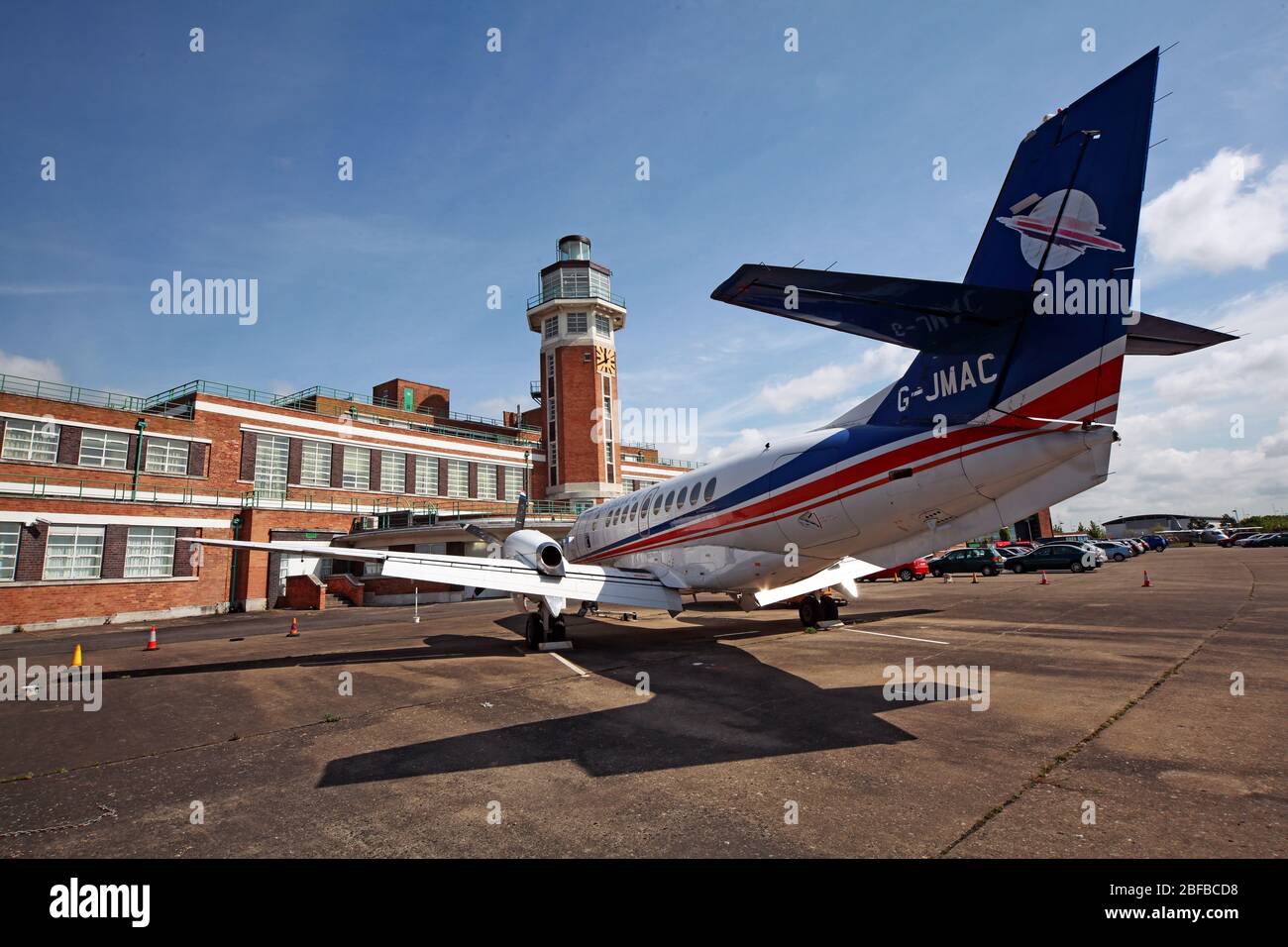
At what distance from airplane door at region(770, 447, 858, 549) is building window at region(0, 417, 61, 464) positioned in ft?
110

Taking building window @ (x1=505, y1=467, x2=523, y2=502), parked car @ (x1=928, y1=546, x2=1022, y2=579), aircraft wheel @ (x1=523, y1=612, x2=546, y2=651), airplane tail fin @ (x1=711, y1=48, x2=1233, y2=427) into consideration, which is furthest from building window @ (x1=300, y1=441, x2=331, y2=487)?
A: parked car @ (x1=928, y1=546, x2=1022, y2=579)

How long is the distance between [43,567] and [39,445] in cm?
569

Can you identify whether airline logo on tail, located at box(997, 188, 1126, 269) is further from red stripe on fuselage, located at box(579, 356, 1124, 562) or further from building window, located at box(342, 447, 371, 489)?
building window, located at box(342, 447, 371, 489)

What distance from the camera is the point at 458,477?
45.2 meters

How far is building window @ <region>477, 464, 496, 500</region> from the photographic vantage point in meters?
46.7

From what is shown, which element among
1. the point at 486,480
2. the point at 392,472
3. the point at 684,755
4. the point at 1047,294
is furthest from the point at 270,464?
the point at 1047,294

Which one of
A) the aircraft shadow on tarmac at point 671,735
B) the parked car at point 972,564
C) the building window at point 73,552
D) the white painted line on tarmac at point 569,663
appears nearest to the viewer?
the aircraft shadow on tarmac at point 671,735

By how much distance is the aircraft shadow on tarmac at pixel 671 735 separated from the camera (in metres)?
5.65

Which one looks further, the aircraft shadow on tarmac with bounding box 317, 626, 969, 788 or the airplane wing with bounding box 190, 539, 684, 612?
the airplane wing with bounding box 190, 539, 684, 612

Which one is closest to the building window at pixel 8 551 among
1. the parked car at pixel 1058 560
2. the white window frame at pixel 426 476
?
the white window frame at pixel 426 476

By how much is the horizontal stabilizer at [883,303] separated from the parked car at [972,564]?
3065cm

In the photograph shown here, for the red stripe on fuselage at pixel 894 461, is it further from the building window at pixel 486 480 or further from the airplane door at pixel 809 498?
the building window at pixel 486 480

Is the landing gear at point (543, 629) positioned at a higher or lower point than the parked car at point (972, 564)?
lower
